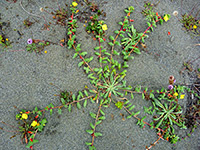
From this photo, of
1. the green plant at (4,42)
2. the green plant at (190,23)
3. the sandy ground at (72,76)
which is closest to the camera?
the sandy ground at (72,76)

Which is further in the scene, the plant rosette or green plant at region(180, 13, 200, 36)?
green plant at region(180, 13, 200, 36)

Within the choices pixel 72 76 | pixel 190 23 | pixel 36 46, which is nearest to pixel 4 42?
pixel 36 46

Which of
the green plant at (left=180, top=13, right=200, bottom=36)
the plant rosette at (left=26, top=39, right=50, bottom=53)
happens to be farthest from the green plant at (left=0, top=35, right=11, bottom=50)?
the green plant at (left=180, top=13, right=200, bottom=36)

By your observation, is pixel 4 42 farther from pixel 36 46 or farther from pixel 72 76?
pixel 72 76

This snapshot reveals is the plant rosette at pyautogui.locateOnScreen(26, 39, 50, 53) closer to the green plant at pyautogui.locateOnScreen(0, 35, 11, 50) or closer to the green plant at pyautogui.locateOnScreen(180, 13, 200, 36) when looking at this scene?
the green plant at pyautogui.locateOnScreen(0, 35, 11, 50)

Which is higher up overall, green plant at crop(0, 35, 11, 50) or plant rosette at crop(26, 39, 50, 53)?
plant rosette at crop(26, 39, 50, 53)

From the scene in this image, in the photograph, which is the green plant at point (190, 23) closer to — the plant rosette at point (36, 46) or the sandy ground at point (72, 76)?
the sandy ground at point (72, 76)

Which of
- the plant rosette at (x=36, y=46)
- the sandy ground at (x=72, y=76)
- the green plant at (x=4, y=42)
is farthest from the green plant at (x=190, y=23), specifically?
the green plant at (x=4, y=42)

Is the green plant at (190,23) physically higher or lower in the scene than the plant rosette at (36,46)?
higher
